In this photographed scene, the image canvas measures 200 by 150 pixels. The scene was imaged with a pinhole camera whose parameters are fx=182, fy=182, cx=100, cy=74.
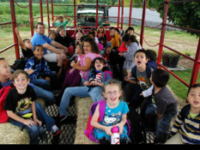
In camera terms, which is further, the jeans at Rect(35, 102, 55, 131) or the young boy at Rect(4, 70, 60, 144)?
the jeans at Rect(35, 102, 55, 131)

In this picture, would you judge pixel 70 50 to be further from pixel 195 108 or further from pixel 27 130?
pixel 195 108

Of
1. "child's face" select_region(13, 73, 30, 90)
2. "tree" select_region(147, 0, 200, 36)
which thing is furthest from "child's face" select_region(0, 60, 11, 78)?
"tree" select_region(147, 0, 200, 36)

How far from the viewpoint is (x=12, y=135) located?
1.77 m

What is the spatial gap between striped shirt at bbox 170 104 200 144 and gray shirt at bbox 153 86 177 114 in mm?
220

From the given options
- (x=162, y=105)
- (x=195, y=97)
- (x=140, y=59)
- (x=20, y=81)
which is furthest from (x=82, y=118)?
(x=195, y=97)

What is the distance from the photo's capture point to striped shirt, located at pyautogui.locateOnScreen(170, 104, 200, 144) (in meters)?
1.52

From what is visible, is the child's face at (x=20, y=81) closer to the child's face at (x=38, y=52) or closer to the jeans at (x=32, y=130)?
the jeans at (x=32, y=130)

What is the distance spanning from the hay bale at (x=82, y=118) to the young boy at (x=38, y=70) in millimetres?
593

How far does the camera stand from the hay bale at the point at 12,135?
1.71 meters

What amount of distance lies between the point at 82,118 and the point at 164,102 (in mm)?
939

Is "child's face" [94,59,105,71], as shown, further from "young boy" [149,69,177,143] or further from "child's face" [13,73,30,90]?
"child's face" [13,73,30,90]

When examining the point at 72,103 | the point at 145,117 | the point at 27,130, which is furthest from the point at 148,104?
the point at 27,130

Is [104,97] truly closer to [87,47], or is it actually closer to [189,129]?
[189,129]

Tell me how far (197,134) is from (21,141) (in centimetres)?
160
